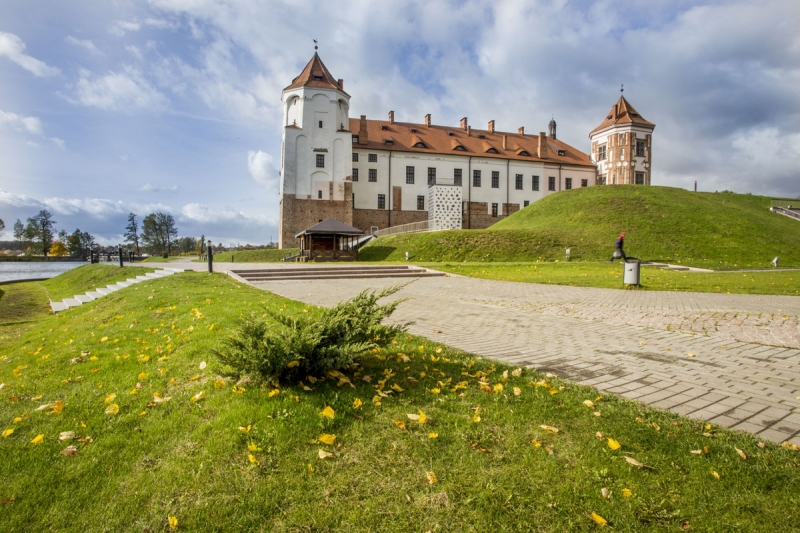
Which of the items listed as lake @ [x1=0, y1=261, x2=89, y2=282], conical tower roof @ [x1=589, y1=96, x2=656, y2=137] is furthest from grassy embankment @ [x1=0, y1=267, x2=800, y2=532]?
conical tower roof @ [x1=589, y1=96, x2=656, y2=137]

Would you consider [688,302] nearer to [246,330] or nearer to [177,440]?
[246,330]

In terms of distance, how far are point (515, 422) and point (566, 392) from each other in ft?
2.76

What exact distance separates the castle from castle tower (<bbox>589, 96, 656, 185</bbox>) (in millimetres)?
125

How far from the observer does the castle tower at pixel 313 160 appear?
44156mm

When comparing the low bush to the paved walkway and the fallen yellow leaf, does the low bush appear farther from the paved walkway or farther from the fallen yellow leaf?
the fallen yellow leaf

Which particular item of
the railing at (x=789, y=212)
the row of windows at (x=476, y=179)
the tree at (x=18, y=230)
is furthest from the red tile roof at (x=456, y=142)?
the tree at (x=18, y=230)

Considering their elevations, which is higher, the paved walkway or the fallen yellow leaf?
the paved walkway

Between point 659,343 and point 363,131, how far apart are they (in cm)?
4731

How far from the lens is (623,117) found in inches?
2105

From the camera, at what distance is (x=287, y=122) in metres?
46.2

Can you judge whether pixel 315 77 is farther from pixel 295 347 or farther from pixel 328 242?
pixel 295 347

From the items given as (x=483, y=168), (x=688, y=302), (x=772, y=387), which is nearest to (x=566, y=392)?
(x=772, y=387)

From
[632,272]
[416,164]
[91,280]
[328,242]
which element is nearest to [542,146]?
[416,164]

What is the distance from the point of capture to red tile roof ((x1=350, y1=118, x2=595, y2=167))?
5017 cm
